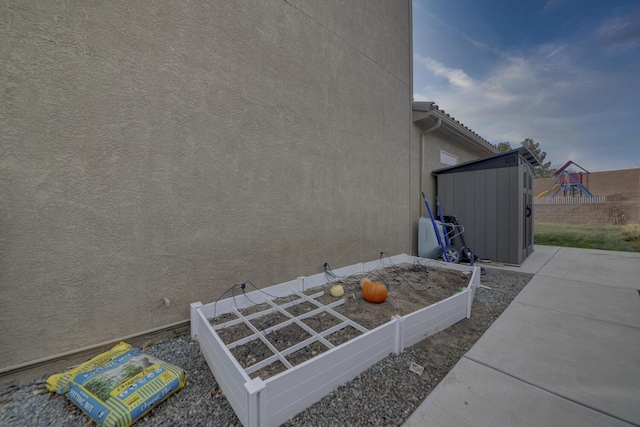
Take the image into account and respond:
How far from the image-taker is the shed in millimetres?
4891

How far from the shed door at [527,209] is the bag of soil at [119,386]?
6834mm

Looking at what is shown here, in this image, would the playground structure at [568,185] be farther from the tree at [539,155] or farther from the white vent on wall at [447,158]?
the white vent on wall at [447,158]

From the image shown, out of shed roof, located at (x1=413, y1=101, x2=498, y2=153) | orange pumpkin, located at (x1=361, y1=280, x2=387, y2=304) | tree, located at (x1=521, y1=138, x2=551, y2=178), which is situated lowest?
orange pumpkin, located at (x1=361, y1=280, x2=387, y2=304)

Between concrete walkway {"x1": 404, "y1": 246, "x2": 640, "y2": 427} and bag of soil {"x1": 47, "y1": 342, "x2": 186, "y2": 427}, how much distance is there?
1592 millimetres

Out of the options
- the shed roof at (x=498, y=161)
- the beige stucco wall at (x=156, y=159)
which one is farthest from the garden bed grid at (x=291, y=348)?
the shed roof at (x=498, y=161)

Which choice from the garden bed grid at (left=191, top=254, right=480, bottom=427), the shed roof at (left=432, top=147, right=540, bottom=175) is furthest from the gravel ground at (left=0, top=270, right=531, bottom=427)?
the shed roof at (left=432, top=147, right=540, bottom=175)

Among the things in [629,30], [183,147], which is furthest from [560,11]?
[183,147]

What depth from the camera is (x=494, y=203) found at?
5.17 meters

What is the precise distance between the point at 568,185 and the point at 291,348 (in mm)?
24865

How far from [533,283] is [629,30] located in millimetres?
8508

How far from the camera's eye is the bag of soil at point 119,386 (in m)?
1.33

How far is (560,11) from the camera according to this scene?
6871mm

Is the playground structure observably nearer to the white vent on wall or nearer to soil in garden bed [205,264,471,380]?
the white vent on wall

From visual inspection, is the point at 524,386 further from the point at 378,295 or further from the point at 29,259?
the point at 29,259
